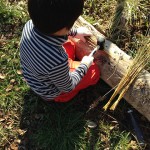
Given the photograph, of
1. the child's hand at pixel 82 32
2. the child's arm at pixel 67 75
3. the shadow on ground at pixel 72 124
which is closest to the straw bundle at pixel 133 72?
the shadow on ground at pixel 72 124

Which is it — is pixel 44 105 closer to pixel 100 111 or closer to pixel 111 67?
pixel 100 111

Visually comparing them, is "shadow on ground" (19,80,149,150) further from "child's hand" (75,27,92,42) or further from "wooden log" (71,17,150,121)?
"child's hand" (75,27,92,42)

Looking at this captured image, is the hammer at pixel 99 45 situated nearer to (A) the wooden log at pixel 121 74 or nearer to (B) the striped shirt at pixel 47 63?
(A) the wooden log at pixel 121 74

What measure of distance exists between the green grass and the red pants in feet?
0.48

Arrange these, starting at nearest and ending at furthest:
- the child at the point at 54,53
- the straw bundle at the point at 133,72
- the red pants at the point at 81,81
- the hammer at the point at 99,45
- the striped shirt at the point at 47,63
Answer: the child at the point at 54,53, the striped shirt at the point at 47,63, the straw bundle at the point at 133,72, the hammer at the point at 99,45, the red pants at the point at 81,81

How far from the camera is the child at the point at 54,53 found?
279 centimetres

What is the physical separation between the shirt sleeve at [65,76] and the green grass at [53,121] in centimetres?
48

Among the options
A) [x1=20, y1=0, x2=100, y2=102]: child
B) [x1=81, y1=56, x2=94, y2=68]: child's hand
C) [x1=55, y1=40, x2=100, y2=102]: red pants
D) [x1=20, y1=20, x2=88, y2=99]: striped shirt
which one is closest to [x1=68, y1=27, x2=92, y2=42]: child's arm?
[x1=20, y1=0, x2=100, y2=102]: child

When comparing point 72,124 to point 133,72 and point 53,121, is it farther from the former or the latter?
point 133,72

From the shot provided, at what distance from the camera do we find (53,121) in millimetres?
3928

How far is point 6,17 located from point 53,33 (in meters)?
1.86

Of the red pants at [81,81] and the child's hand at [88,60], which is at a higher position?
the child's hand at [88,60]

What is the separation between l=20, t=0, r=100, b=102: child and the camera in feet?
9.14

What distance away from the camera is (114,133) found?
12.4 ft
